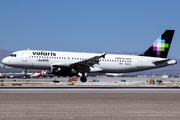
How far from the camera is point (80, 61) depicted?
36.9m

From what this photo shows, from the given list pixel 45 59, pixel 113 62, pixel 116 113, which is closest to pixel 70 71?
pixel 45 59

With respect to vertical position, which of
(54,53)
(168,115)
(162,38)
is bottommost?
(168,115)

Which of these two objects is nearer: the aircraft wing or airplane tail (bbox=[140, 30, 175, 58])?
the aircraft wing

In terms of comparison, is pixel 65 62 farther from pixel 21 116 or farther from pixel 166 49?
pixel 21 116

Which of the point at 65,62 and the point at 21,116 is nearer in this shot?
the point at 21,116

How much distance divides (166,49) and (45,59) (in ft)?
72.2

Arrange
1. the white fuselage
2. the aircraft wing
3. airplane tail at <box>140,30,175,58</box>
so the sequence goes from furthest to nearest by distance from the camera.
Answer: airplane tail at <box>140,30,175,58</box> < the white fuselage < the aircraft wing

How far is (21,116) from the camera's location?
11766mm

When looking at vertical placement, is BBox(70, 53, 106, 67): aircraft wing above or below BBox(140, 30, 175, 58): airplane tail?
below

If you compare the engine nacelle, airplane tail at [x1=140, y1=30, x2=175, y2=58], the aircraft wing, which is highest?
airplane tail at [x1=140, y1=30, x2=175, y2=58]

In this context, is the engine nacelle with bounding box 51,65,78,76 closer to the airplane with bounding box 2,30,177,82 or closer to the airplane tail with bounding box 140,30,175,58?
the airplane with bounding box 2,30,177,82

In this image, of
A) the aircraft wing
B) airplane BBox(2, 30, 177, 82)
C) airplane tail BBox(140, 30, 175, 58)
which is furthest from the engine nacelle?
airplane tail BBox(140, 30, 175, 58)

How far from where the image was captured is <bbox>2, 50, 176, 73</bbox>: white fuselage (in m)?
38.6

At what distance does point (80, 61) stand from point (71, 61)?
8.62 ft
